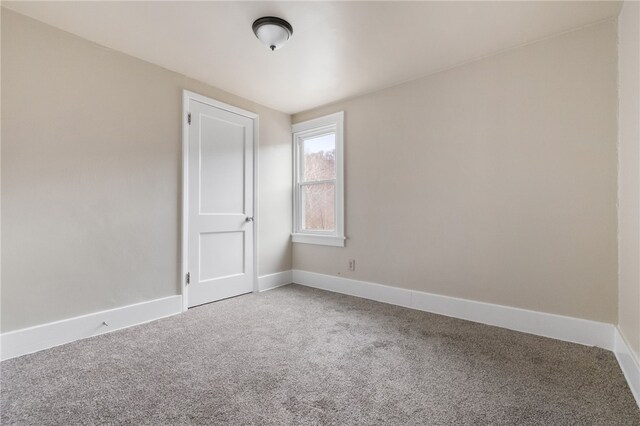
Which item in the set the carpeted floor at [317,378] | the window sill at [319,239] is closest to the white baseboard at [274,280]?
the window sill at [319,239]

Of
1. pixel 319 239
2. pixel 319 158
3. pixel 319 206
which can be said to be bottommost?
pixel 319 239

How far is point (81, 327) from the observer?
2260 millimetres

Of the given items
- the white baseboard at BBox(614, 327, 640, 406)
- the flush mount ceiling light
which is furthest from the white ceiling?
the white baseboard at BBox(614, 327, 640, 406)

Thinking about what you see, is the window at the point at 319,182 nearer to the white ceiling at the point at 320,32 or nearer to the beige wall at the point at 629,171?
the white ceiling at the point at 320,32

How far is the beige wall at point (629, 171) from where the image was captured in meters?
1.61

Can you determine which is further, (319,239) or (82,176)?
(319,239)

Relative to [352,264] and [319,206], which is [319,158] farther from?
[352,264]

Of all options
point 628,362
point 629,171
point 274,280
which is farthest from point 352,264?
point 629,171

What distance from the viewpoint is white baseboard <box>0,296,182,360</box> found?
6.49 feet

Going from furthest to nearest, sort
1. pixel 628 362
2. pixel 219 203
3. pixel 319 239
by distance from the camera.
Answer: pixel 319 239 < pixel 219 203 < pixel 628 362

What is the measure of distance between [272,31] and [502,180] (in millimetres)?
2167

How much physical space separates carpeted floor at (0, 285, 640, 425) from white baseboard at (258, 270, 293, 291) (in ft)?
3.64

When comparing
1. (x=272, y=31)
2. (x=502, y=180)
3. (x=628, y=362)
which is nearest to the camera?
(x=628, y=362)

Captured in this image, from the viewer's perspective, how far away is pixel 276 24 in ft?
6.77
